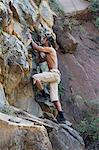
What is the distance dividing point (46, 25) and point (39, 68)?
184 centimetres

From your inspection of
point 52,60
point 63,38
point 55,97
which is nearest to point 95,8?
point 63,38

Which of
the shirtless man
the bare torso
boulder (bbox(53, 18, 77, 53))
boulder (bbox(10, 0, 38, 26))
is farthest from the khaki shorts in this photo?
boulder (bbox(53, 18, 77, 53))

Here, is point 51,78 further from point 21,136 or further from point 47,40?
point 21,136

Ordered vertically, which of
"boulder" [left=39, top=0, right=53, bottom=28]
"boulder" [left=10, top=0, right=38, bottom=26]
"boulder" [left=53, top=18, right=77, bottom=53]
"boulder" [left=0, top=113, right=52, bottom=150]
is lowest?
"boulder" [left=53, top=18, right=77, bottom=53]

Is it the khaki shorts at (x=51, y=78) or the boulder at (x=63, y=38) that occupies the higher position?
the khaki shorts at (x=51, y=78)

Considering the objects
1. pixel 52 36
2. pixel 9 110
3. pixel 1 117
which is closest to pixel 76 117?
pixel 52 36

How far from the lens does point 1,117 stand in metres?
6.04

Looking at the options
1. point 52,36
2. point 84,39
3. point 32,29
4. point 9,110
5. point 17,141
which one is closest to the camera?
point 17,141

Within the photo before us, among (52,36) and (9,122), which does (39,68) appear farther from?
(9,122)

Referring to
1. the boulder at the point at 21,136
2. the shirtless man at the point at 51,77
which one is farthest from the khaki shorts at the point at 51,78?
the boulder at the point at 21,136

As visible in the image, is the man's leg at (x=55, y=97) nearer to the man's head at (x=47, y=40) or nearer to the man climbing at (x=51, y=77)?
the man climbing at (x=51, y=77)

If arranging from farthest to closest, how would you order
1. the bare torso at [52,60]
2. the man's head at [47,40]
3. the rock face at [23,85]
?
the man's head at [47,40]
the bare torso at [52,60]
the rock face at [23,85]

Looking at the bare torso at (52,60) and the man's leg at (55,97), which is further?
the bare torso at (52,60)

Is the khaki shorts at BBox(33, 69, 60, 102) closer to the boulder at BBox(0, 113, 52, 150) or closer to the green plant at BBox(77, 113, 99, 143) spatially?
the green plant at BBox(77, 113, 99, 143)
